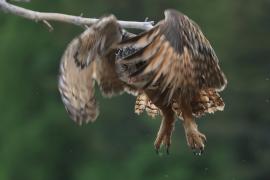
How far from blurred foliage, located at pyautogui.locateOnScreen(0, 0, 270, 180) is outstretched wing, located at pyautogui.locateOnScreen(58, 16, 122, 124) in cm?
354

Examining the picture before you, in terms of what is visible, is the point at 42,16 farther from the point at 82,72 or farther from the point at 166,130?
the point at 82,72

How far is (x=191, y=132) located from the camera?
1025 mm

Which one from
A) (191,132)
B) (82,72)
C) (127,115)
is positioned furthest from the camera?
(127,115)

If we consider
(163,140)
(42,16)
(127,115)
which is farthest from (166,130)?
(127,115)

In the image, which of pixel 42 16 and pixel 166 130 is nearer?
pixel 166 130

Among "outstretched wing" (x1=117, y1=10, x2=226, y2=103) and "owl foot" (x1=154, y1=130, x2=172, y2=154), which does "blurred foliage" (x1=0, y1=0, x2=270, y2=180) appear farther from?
"outstretched wing" (x1=117, y1=10, x2=226, y2=103)

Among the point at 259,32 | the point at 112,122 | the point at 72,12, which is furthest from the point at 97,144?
the point at 259,32

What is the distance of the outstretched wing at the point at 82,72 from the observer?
0.85 meters

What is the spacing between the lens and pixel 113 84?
1.01m

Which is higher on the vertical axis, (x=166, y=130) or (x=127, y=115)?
(x=166, y=130)

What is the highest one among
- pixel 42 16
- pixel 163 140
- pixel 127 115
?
pixel 42 16

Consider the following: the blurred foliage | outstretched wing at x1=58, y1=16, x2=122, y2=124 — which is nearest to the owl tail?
outstretched wing at x1=58, y1=16, x2=122, y2=124

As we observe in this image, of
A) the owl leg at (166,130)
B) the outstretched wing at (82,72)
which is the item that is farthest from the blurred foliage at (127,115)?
the outstretched wing at (82,72)

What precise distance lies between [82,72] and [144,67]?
10 centimetres
